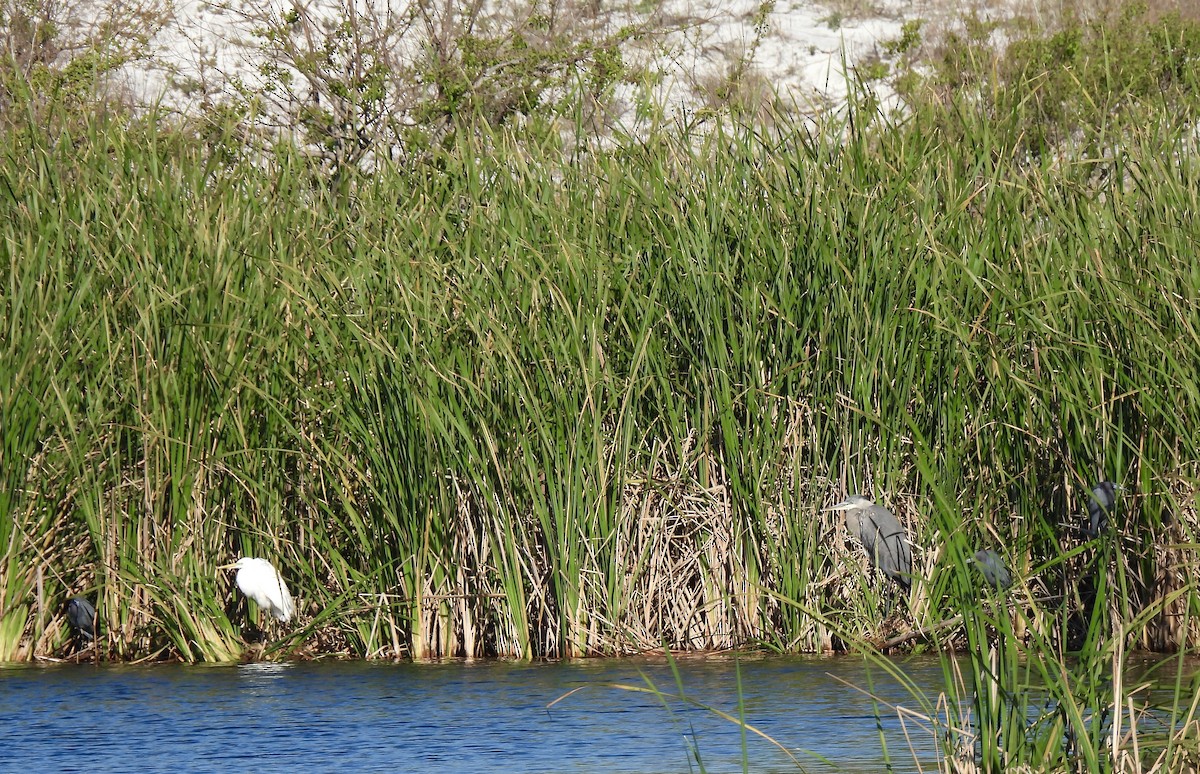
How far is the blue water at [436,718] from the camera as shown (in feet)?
16.3

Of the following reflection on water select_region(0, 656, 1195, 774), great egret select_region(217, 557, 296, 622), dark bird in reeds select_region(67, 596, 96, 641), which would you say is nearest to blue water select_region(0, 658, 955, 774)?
reflection on water select_region(0, 656, 1195, 774)

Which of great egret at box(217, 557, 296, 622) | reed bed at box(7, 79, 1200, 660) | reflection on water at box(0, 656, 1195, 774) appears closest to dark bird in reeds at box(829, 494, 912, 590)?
reed bed at box(7, 79, 1200, 660)

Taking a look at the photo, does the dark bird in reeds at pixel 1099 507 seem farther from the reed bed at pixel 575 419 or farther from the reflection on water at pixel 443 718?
the reflection on water at pixel 443 718

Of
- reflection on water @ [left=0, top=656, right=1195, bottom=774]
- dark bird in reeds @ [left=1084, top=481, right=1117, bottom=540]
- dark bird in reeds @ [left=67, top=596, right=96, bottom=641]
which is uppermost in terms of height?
dark bird in reeds @ [left=1084, top=481, right=1117, bottom=540]

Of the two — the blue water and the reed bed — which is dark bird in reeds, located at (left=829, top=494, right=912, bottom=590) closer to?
the reed bed

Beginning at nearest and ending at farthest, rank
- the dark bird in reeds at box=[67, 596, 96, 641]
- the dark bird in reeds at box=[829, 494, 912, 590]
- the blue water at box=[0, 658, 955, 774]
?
the blue water at box=[0, 658, 955, 774], the dark bird in reeds at box=[829, 494, 912, 590], the dark bird in reeds at box=[67, 596, 96, 641]

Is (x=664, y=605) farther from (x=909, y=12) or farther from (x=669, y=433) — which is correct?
(x=909, y=12)

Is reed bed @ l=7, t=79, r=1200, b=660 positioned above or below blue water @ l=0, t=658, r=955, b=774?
above

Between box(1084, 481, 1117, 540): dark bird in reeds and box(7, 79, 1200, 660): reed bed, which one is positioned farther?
box(7, 79, 1200, 660): reed bed

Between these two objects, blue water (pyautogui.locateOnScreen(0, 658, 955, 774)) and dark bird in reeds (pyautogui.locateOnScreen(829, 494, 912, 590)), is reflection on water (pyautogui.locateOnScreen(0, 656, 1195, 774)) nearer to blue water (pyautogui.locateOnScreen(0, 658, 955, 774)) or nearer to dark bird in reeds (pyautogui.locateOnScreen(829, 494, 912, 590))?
blue water (pyautogui.locateOnScreen(0, 658, 955, 774))

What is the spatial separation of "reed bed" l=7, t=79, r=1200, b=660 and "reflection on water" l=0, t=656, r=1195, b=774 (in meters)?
0.29

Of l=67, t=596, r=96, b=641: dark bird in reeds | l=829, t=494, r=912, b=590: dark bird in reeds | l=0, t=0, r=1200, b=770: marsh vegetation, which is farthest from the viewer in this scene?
l=67, t=596, r=96, b=641: dark bird in reeds

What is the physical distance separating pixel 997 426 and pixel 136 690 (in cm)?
326

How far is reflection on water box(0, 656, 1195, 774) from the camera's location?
16.4ft
